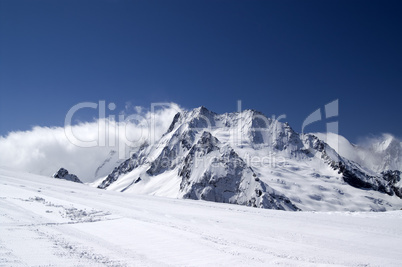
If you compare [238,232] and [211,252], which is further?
[238,232]

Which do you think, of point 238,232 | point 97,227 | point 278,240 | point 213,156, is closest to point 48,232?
point 97,227

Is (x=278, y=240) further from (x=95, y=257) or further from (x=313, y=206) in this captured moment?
(x=313, y=206)

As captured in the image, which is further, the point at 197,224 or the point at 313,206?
the point at 313,206

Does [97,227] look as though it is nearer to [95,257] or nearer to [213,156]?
[95,257]

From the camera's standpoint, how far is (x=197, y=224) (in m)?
18.8

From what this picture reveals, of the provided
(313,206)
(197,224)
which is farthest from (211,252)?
(313,206)

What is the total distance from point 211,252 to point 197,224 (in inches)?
244

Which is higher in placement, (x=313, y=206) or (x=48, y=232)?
(x=48, y=232)

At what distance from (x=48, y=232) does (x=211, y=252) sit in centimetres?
859

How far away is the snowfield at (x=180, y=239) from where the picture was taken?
1133 cm

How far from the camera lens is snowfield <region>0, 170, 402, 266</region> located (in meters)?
11.3

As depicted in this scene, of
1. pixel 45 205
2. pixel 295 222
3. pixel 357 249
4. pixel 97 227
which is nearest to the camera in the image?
pixel 357 249

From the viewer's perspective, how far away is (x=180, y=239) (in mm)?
14664

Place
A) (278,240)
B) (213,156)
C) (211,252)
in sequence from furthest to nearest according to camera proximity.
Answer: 1. (213,156)
2. (278,240)
3. (211,252)
